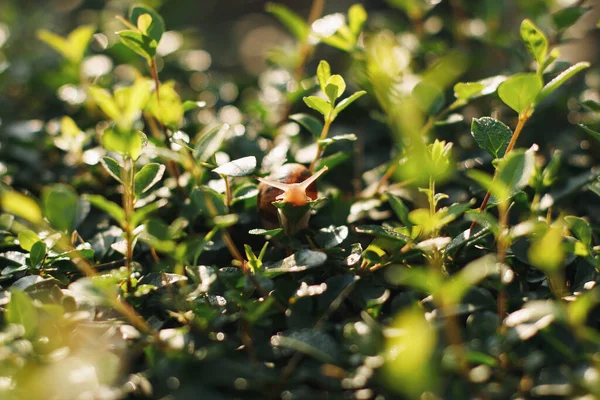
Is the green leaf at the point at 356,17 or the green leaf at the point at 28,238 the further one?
the green leaf at the point at 356,17

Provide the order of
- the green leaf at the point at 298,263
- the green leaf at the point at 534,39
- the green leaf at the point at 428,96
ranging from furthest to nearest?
1. the green leaf at the point at 428,96
2. the green leaf at the point at 534,39
3. the green leaf at the point at 298,263

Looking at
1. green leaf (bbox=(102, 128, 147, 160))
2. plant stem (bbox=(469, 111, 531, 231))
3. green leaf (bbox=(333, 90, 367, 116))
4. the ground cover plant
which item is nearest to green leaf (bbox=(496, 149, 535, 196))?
the ground cover plant

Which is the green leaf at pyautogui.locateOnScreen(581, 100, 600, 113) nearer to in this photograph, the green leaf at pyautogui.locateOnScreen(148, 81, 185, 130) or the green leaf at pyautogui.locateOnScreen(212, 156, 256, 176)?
the green leaf at pyautogui.locateOnScreen(212, 156, 256, 176)

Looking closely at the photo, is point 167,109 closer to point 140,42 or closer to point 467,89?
point 140,42

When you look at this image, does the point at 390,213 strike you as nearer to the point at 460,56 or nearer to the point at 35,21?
the point at 460,56

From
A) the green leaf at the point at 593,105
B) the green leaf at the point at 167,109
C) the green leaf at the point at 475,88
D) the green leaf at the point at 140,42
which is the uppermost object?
the green leaf at the point at 140,42

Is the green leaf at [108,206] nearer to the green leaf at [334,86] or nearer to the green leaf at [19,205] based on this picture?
the green leaf at [19,205]

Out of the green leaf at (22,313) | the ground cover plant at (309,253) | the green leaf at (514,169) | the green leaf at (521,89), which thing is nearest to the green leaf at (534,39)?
the ground cover plant at (309,253)

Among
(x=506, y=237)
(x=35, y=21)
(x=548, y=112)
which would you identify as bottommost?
(x=548, y=112)

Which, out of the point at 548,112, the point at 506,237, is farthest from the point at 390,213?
the point at 548,112
